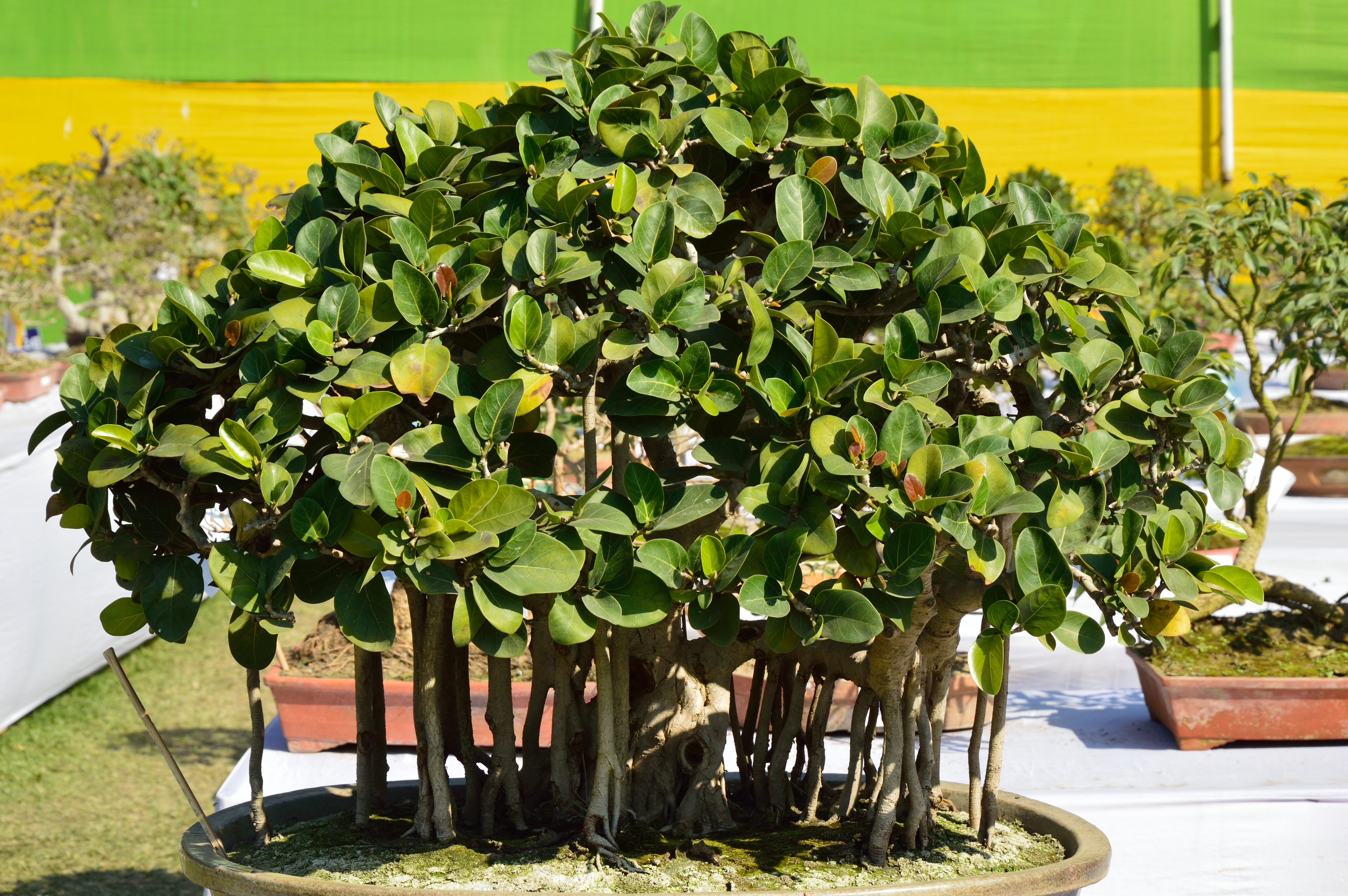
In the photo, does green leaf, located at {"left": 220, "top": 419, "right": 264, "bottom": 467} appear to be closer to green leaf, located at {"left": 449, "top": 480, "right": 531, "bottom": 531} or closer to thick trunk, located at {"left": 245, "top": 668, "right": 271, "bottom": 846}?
green leaf, located at {"left": 449, "top": 480, "right": 531, "bottom": 531}

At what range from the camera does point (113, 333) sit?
114 cm

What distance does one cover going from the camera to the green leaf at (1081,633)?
0.95 m

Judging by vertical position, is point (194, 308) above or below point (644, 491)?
above

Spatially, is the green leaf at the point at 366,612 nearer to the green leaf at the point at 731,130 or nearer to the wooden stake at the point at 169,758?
the wooden stake at the point at 169,758

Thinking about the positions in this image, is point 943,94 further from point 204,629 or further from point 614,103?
point 614,103

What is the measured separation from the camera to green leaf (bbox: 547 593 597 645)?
0.96 meters

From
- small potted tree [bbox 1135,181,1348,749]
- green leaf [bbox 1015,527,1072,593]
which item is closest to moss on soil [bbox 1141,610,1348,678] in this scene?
small potted tree [bbox 1135,181,1348,749]

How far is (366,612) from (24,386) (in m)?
6.01

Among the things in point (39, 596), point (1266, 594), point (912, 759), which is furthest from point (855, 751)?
point (39, 596)

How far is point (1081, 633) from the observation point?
0.96m

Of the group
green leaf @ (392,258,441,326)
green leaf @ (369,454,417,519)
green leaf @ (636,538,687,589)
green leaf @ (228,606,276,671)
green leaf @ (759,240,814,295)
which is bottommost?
green leaf @ (228,606,276,671)

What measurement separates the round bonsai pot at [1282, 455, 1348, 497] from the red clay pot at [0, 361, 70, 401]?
609 cm

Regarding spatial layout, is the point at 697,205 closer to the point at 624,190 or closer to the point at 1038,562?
the point at 624,190

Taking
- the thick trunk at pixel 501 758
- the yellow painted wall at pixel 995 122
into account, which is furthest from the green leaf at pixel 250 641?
the yellow painted wall at pixel 995 122
